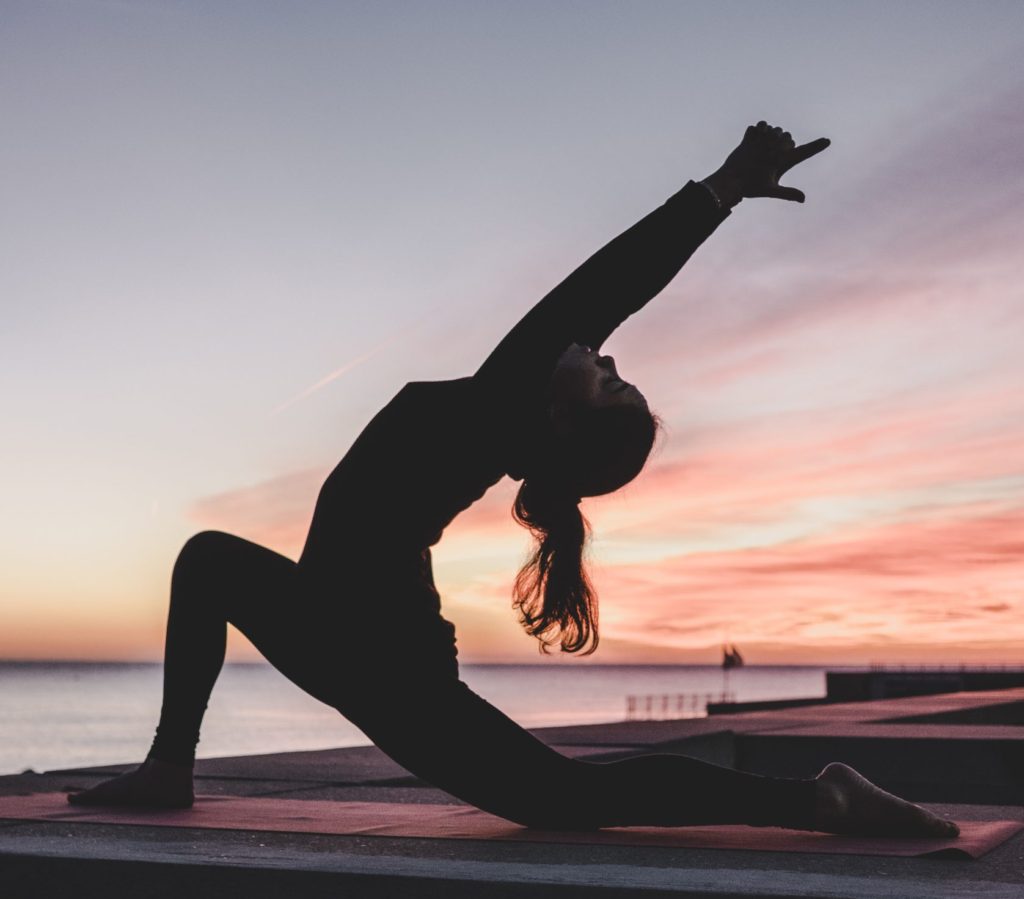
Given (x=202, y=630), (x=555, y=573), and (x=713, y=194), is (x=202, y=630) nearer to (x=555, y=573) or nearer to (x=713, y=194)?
(x=555, y=573)

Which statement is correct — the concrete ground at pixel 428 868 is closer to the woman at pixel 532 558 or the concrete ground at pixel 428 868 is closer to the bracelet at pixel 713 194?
the woman at pixel 532 558

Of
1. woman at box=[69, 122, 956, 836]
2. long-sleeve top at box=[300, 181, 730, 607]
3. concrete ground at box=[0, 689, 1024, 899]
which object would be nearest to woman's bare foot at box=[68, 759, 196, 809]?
concrete ground at box=[0, 689, 1024, 899]

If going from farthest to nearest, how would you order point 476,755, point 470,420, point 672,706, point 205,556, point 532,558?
point 672,706
point 205,556
point 532,558
point 476,755
point 470,420

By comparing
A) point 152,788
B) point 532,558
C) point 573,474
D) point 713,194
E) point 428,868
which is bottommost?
point 428,868

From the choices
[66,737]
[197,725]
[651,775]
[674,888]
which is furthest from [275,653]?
[66,737]

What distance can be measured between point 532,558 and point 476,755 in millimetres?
566

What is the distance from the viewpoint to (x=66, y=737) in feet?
263

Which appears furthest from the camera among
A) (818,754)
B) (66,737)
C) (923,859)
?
(66,737)

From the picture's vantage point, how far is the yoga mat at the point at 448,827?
3.27m

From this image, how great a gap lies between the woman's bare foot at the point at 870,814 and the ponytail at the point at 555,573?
758 mm

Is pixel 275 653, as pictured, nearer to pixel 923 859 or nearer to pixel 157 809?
pixel 157 809

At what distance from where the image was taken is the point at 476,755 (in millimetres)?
3377

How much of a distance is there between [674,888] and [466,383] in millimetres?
1379

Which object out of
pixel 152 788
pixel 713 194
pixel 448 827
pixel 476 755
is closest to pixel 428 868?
pixel 476 755
